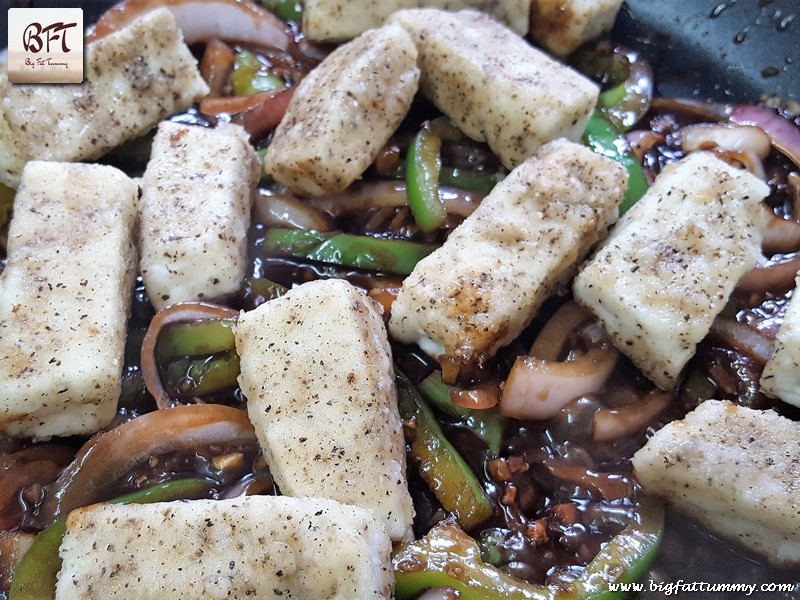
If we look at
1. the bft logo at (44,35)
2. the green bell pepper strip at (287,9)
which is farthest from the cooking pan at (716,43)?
the green bell pepper strip at (287,9)

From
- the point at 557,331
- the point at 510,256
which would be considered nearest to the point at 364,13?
the point at 510,256

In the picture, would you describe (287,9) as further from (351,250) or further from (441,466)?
(441,466)

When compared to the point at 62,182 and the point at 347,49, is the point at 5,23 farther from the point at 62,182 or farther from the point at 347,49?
the point at 347,49

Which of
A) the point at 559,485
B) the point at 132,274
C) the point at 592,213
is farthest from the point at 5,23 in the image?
the point at 559,485

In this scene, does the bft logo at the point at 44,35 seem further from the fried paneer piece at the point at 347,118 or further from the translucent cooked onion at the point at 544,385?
the translucent cooked onion at the point at 544,385

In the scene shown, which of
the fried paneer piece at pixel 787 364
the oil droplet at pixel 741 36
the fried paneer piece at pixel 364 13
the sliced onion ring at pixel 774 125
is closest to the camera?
the fried paneer piece at pixel 787 364

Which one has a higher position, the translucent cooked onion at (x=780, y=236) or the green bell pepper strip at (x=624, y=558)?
the translucent cooked onion at (x=780, y=236)
